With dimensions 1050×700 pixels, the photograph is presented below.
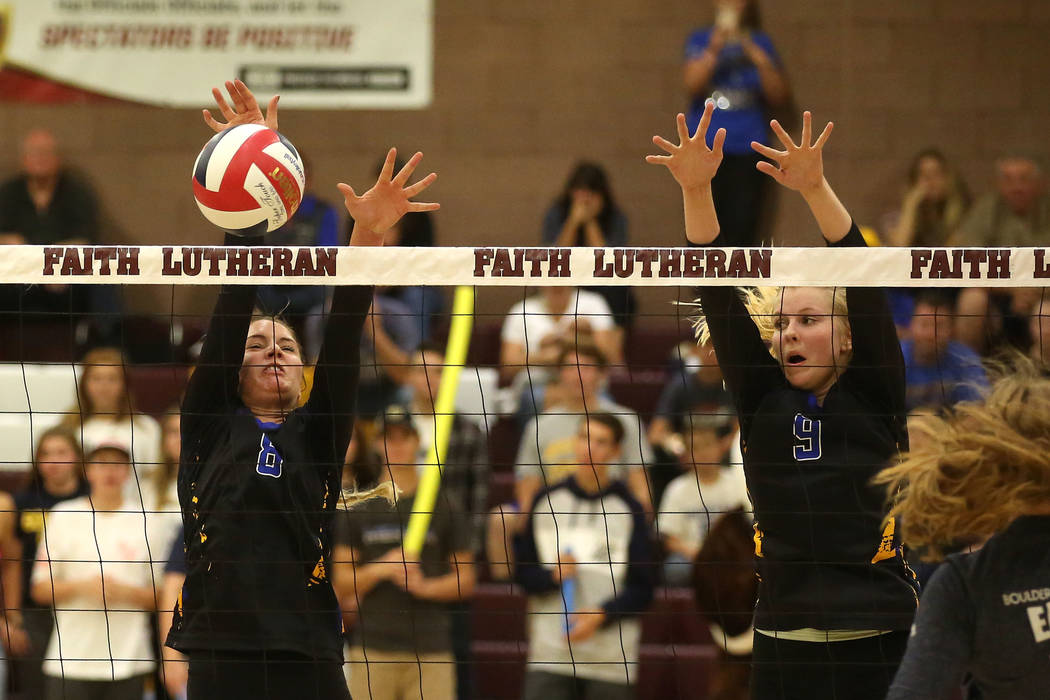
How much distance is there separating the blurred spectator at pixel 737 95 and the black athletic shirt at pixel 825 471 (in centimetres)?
483

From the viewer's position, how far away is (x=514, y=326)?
27.6 feet

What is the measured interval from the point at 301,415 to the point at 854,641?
1712mm

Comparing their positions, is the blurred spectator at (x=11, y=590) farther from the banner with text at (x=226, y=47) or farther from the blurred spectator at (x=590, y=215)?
the banner with text at (x=226, y=47)

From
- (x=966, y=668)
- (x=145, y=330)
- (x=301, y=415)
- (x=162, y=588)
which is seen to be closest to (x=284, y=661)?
(x=301, y=415)

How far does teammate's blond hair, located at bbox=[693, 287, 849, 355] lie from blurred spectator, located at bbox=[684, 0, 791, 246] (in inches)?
170

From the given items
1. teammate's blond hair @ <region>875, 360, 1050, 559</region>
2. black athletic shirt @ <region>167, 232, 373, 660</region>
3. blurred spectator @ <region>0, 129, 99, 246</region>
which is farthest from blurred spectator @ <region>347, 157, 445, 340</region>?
teammate's blond hair @ <region>875, 360, 1050, 559</region>

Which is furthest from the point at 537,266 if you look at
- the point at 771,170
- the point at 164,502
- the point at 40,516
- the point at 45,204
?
the point at 45,204

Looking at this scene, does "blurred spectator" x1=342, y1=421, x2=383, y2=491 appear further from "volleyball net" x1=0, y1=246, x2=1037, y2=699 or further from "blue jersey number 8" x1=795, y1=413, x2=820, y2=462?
"blue jersey number 8" x1=795, y1=413, x2=820, y2=462

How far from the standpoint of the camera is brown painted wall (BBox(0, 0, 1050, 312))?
10039mm

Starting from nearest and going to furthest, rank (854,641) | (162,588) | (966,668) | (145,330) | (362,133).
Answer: (966,668) → (854,641) → (162,588) → (145,330) → (362,133)

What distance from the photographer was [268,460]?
3.96 m

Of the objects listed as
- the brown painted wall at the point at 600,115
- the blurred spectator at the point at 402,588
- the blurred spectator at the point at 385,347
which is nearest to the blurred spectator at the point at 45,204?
the brown painted wall at the point at 600,115

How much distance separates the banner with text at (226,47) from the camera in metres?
10.1

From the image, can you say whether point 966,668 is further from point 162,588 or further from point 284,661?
point 162,588
